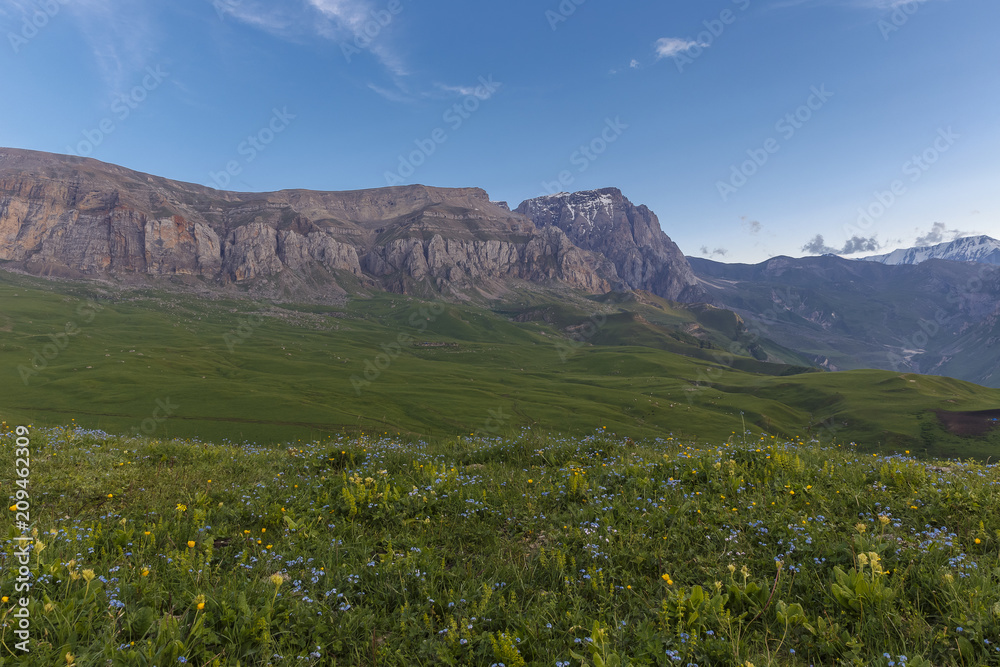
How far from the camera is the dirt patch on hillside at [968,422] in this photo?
11662cm

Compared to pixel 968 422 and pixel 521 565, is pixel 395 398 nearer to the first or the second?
pixel 521 565

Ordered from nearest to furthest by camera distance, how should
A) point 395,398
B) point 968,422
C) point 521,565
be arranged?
point 521,565 → point 395,398 → point 968,422

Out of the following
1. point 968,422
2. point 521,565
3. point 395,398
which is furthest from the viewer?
point 968,422

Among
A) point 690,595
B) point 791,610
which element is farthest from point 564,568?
point 791,610

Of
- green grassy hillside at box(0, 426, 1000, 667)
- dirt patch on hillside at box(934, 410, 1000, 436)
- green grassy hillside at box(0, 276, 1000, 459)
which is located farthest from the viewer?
dirt patch on hillside at box(934, 410, 1000, 436)

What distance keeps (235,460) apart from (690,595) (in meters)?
12.5

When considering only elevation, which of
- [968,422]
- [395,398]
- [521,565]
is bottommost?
[395,398]

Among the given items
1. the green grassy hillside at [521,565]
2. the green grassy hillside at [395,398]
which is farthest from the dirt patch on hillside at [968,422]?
the green grassy hillside at [521,565]

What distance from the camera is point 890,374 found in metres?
178

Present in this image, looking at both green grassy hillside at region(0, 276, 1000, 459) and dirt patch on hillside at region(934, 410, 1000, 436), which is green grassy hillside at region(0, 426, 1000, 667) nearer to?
green grassy hillside at region(0, 276, 1000, 459)

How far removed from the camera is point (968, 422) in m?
120

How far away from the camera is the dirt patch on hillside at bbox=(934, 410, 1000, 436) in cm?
11662

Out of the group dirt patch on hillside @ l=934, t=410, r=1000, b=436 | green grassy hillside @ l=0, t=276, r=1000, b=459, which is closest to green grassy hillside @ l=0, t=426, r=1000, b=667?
green grassy hillside @ l=0, t=276, r=1000, b=459

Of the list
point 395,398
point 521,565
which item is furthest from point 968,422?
point 521,565
